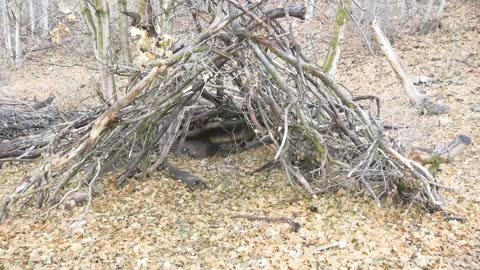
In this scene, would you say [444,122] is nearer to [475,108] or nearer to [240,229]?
[475,108]

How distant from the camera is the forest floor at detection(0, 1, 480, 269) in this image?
176 inches

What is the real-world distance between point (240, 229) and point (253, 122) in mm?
1522

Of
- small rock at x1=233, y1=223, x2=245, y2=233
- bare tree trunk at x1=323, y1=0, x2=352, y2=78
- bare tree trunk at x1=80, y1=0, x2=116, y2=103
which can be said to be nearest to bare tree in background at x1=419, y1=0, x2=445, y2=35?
bare tree trunk at x1=323, y1=0, x2=352, y2=78

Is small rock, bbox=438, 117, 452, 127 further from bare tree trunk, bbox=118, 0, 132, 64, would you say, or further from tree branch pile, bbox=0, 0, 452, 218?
bare tree trunk, bbox=118, 0, 132, 64

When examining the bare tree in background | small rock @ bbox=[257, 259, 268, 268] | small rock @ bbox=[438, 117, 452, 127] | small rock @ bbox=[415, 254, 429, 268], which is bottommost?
small rock @ bbox=[257, 259, 268, 268]

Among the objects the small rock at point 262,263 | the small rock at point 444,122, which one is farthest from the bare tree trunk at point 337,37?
the small rock at point 262,263

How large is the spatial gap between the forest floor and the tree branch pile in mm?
290

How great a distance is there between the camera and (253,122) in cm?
596

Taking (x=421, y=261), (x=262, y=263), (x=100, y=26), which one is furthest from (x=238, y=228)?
(x=100, y=26)

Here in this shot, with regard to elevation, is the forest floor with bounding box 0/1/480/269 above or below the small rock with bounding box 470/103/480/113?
below

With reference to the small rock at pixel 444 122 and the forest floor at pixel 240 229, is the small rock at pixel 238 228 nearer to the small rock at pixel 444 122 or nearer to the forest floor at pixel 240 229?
the forest floor at pixel 240 229

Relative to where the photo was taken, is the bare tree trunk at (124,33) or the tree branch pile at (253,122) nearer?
the tree branch pile at (253,122)

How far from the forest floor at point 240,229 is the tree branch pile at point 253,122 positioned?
0.95 feet

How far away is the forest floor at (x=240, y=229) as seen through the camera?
4.46m
